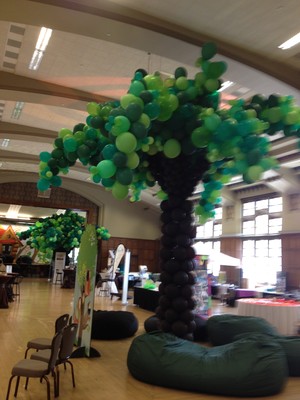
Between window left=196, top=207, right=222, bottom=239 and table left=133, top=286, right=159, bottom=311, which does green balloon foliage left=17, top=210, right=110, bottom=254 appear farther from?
table left=133, top=286, right=159, bottom=311

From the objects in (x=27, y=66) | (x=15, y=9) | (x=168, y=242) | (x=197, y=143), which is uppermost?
(x=27, y=66)

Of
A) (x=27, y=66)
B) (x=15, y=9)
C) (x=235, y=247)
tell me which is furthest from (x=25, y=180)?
(x=15, y=9)

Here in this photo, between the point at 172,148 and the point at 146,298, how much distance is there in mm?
7181

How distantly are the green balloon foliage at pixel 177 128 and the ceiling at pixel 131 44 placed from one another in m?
1.02

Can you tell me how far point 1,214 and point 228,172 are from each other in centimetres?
2287

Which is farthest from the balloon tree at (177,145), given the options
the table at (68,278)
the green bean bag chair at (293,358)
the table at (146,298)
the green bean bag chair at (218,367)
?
the table at (68,278)

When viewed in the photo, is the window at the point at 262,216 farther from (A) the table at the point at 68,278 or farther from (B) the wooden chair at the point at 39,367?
(B) the wooden chair at the point at 39,367

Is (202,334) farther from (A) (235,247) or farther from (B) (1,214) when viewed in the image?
(B) (1,214)

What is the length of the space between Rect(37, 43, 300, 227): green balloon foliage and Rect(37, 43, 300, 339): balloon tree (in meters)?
0.01

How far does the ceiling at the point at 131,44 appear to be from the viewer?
19.6 feet

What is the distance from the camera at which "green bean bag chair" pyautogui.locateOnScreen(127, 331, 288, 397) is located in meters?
4.45

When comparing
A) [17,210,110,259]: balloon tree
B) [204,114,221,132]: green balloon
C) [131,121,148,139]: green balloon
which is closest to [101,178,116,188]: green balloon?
[131,121,148,139]: green balloon

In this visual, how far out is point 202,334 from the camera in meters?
7.37

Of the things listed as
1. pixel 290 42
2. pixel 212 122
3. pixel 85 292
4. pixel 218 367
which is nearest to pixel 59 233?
pixel 85 292
